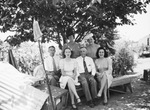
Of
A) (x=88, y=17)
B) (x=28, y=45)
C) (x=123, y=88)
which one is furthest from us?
(x=28, y=45)

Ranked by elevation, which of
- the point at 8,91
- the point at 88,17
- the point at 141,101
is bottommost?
the point at 141,101

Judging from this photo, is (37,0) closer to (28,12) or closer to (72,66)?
(28,12)

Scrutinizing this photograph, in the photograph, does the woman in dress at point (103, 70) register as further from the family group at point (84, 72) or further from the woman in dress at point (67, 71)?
the woman in dress at point (67, 71)

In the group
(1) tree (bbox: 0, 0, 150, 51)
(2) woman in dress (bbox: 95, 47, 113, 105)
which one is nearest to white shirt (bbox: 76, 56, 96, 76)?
(2) woman in dress (bbox: 95, 47, 113, 105)

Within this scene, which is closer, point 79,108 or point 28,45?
point 79,108

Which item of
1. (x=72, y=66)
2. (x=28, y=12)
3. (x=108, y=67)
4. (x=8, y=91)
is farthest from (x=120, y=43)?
(x=8, y=91)

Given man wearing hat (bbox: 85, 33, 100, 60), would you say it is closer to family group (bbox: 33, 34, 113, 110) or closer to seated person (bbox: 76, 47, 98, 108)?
family group (bbox: 33, 34, 113, 110)

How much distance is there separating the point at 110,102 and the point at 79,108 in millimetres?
1005

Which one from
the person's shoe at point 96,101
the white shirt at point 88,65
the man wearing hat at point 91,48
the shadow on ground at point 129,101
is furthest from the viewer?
the man wearing hat at point 91,48

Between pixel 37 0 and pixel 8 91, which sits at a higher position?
pixel 37 0

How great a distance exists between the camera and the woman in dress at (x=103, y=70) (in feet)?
16.7

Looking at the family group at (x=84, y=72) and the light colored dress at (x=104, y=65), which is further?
the light colored dress at (x=104, y=65)

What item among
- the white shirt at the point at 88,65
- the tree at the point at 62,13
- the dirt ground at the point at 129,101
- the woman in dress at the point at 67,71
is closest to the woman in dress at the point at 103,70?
the white shirt at the point at 88,65

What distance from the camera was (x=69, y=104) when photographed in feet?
17.0
